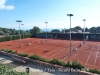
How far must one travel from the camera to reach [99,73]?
917cm

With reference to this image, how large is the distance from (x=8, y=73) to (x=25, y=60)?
29.9 ft

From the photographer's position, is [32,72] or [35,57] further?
[35,57]

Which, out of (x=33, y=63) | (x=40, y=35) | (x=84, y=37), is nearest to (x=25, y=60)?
(x=33, y=63)

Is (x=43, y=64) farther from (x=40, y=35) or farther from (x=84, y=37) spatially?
(x=40, y=35)

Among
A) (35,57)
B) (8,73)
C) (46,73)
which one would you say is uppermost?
(8,73)

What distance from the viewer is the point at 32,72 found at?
10523 millimetres

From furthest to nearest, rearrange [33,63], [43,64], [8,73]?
[33,63] → [43,64] → [8,73]

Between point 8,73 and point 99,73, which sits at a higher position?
point 8,73

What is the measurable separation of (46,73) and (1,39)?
98.3ft

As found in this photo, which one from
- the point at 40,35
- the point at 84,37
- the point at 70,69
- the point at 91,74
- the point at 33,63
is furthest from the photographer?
the point at 40,35

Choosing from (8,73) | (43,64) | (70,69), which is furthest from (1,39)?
(8,73)

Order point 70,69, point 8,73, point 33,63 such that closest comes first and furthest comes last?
point 8,73, point 70,69, point 33,63

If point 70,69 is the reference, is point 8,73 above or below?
above

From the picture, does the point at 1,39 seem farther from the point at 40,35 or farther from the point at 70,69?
the point at 70,69
